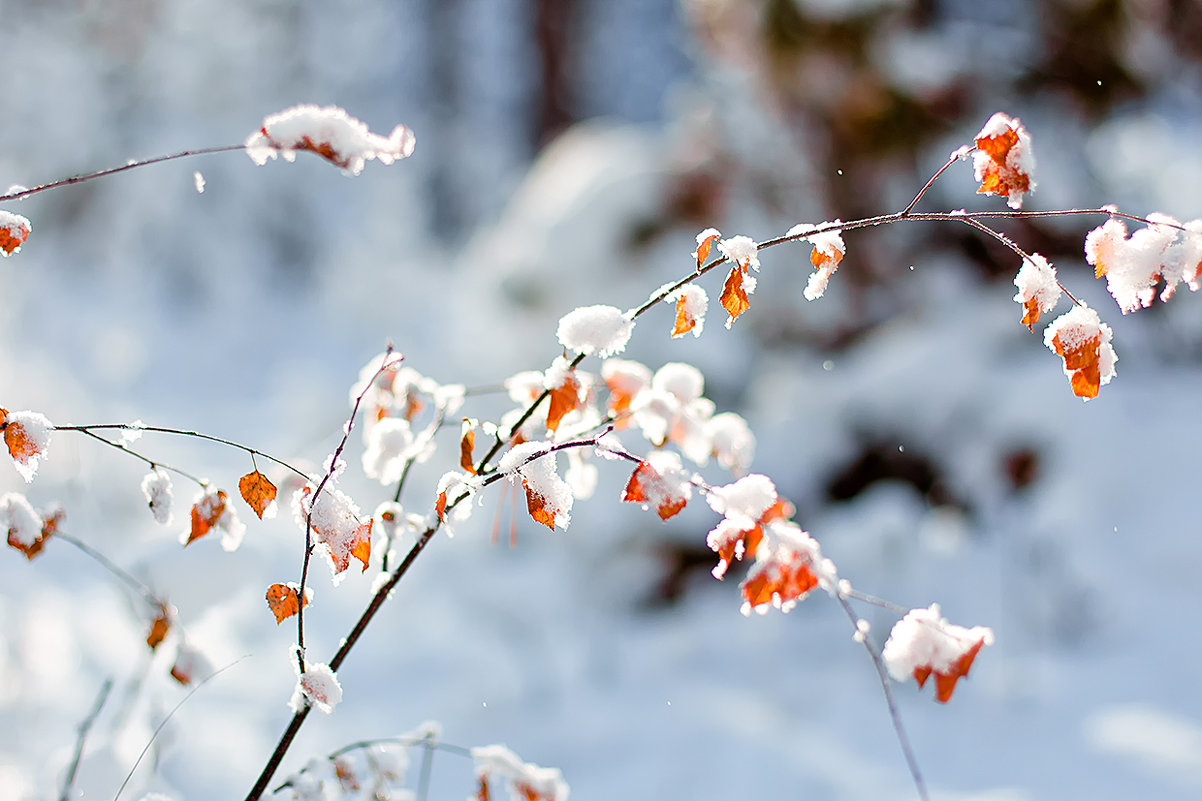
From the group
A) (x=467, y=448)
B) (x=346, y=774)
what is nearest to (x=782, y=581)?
(x=467, y=448)

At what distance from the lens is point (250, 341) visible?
1173 cm

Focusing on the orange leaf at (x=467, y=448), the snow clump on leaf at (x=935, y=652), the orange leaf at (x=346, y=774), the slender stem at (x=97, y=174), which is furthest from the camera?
the orange leaf at (x=346, y=774)

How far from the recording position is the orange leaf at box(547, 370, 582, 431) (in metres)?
1.01

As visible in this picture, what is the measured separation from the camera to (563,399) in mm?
1031

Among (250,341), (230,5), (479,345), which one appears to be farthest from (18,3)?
(479,345)

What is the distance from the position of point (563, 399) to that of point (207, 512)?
0.48m

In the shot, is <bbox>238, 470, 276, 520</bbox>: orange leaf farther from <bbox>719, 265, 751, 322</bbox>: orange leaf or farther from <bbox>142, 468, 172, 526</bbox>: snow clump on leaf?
<bbox>719, 265, 751, 322</bbox>: orange leaf

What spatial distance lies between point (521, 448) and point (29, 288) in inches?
452

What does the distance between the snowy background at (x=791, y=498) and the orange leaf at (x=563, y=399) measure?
1134 millimetres

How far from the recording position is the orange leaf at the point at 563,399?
1014 mm

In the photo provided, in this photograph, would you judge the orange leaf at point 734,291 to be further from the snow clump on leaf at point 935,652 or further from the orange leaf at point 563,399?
the snow clump on leaf at point 935,652

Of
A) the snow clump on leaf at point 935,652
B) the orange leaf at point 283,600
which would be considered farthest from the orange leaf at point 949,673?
the orange leaf at point 283,600

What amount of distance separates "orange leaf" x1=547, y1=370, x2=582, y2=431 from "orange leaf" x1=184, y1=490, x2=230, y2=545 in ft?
1.43

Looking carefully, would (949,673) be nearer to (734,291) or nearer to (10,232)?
(734,291)
